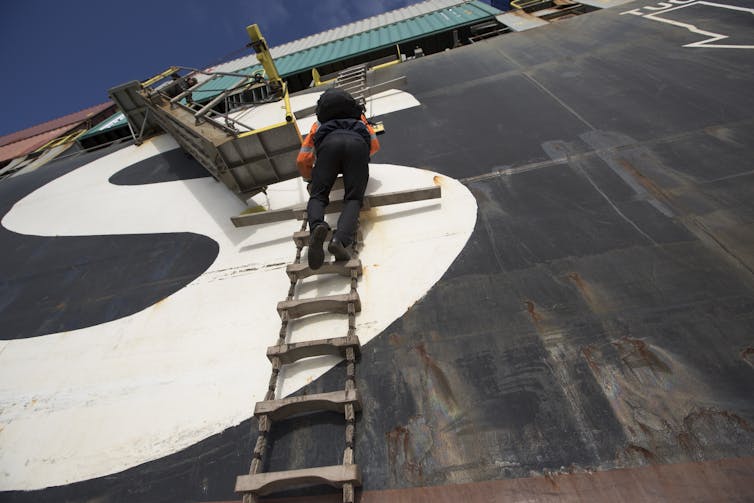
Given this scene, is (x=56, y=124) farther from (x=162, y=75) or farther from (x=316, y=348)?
(x=316, y=348)

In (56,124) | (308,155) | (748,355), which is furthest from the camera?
(56,124)

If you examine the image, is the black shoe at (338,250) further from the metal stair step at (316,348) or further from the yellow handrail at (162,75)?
the yellow handrail at (162,75)

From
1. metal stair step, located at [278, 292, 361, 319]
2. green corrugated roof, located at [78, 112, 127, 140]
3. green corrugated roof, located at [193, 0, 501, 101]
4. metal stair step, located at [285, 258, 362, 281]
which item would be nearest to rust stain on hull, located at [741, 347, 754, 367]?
metal stair step, located at [278, 292, 361, 319]

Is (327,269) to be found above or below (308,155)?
below

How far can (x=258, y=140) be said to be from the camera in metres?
4.64

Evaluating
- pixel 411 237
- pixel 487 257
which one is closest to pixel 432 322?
pixel 487 257

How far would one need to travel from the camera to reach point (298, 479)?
2.19 m

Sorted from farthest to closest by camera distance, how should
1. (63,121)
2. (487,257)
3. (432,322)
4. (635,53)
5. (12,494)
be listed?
(63,121), (635,53), (487,257), (432,322), (12,494)

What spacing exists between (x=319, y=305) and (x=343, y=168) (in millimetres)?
1767

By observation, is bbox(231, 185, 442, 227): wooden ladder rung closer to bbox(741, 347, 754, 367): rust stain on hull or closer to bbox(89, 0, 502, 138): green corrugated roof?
bbox(741, 347, 754, 367): rust stain on hull

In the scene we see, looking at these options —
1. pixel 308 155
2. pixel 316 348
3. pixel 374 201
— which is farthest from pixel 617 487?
pixel 308 155

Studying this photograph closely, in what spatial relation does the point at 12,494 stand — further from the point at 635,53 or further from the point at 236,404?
the point at 635,53

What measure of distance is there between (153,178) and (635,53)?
10.6 m

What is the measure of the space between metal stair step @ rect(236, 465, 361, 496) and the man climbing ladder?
6.29 ft
